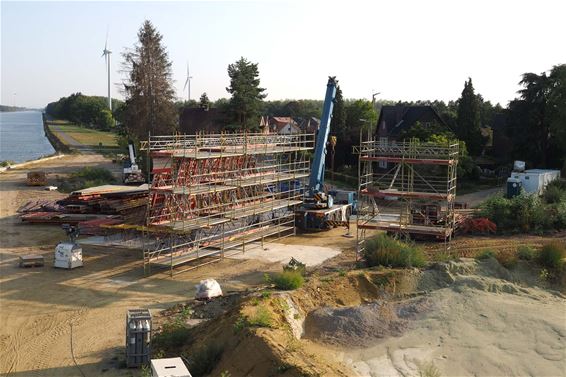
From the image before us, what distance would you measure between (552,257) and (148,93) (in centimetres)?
4108

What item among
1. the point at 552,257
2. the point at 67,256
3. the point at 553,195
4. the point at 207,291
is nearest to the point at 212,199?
the point at 67,256

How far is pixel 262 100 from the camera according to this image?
5275 cm

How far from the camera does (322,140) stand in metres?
30.6

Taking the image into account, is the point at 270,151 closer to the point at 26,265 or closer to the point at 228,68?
the point at 26,265

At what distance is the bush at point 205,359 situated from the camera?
1240 centimetres

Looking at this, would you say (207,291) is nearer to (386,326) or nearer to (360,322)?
(360,322)

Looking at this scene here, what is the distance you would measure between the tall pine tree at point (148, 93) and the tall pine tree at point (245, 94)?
6.14 m

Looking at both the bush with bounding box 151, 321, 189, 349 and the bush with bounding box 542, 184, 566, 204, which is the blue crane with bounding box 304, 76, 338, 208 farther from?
the bush with bounding box 151, 321, 189, 349

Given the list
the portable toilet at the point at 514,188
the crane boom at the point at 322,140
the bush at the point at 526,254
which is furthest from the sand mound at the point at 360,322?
the portable toilet at the point at 514,188

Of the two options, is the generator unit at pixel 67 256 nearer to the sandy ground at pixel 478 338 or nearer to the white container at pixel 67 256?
the white container at pixel 67 256

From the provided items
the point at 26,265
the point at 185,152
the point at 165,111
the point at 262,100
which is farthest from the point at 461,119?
the point at 26,265

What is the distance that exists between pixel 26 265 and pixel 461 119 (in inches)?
1509

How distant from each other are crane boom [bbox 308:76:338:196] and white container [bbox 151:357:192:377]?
20.1 meters

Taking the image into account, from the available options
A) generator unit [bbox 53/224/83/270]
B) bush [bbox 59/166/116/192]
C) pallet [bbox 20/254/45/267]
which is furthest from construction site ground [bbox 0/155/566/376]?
bush [bbox 59/166/116/192]
